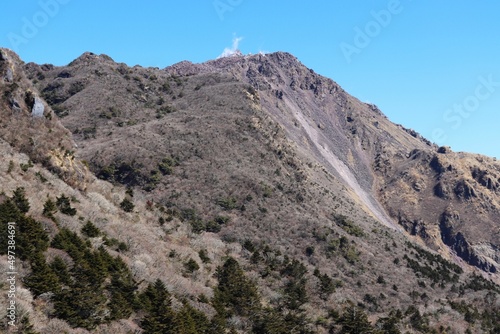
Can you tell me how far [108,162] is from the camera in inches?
2474

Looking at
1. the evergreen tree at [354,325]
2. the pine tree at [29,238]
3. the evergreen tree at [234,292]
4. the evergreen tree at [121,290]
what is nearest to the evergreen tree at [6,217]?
the pine tree at [29,238]

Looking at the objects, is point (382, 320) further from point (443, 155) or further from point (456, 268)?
point (443, 155)

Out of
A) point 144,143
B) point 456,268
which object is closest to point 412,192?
point 456,268

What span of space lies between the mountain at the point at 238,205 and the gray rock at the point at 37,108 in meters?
0.49

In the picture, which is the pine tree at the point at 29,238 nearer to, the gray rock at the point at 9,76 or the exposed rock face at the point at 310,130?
the gray rock at the point at 9,76

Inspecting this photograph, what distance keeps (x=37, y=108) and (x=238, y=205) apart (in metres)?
33.8

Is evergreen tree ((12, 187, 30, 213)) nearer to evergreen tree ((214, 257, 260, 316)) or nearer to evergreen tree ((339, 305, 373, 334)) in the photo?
evergreen tree ((214, 257, 260, 316))

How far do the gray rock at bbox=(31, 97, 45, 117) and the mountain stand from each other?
49 centimetres

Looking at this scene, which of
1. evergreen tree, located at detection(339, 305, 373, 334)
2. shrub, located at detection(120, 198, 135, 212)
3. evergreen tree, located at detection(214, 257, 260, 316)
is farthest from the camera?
shrub, located at detection(120, 198, 135, 212)

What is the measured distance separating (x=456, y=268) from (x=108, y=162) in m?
64.2

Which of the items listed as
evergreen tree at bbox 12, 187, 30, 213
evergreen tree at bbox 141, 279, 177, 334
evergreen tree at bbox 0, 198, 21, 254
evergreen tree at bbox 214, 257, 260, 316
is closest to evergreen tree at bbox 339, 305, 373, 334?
evergreen tree at bbox 214, 257, 260, 316

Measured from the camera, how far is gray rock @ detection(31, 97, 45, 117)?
93.7ft

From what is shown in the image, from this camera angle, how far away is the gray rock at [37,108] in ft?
93.7

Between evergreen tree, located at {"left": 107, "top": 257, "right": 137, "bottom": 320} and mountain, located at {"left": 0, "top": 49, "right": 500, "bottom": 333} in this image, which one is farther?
mountain, located at {"left": 0, "top": 49, "right": 500, "bottom": 333}
